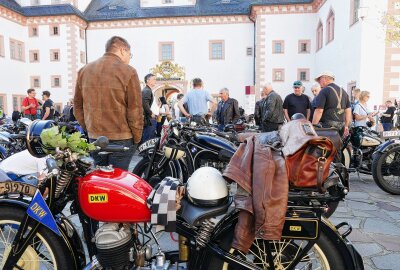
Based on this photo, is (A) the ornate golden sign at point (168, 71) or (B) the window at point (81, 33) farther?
(B) the window at point (81, 33)

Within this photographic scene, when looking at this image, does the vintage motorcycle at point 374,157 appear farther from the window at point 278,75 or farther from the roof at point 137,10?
the roof at point 137,10

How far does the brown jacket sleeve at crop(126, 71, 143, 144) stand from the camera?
10.6 feet

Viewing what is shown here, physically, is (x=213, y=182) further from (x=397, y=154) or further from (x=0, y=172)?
(x=397, y=154)

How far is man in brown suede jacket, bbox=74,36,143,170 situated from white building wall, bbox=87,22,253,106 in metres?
25.4

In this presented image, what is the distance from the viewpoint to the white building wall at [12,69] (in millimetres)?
27161

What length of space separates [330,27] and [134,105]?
21478 millimetres

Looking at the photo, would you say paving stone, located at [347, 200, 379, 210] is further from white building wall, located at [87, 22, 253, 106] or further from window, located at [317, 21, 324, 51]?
white building wall, located at [87, 22, 253, 106]

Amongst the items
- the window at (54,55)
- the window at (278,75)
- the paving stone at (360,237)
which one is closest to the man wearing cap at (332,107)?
the paving stone at (360,237)

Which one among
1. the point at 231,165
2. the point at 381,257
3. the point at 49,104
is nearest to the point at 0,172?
the point at 231,165

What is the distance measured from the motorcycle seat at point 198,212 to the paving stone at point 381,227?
264 centimetres

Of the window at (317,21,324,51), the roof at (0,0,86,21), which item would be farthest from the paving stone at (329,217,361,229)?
the roof at (0,0,86,21)

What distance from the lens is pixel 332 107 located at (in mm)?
5984

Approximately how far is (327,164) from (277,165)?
0.24 metres

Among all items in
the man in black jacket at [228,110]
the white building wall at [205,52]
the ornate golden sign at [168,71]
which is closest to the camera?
the man in black jacket at [228,110]
